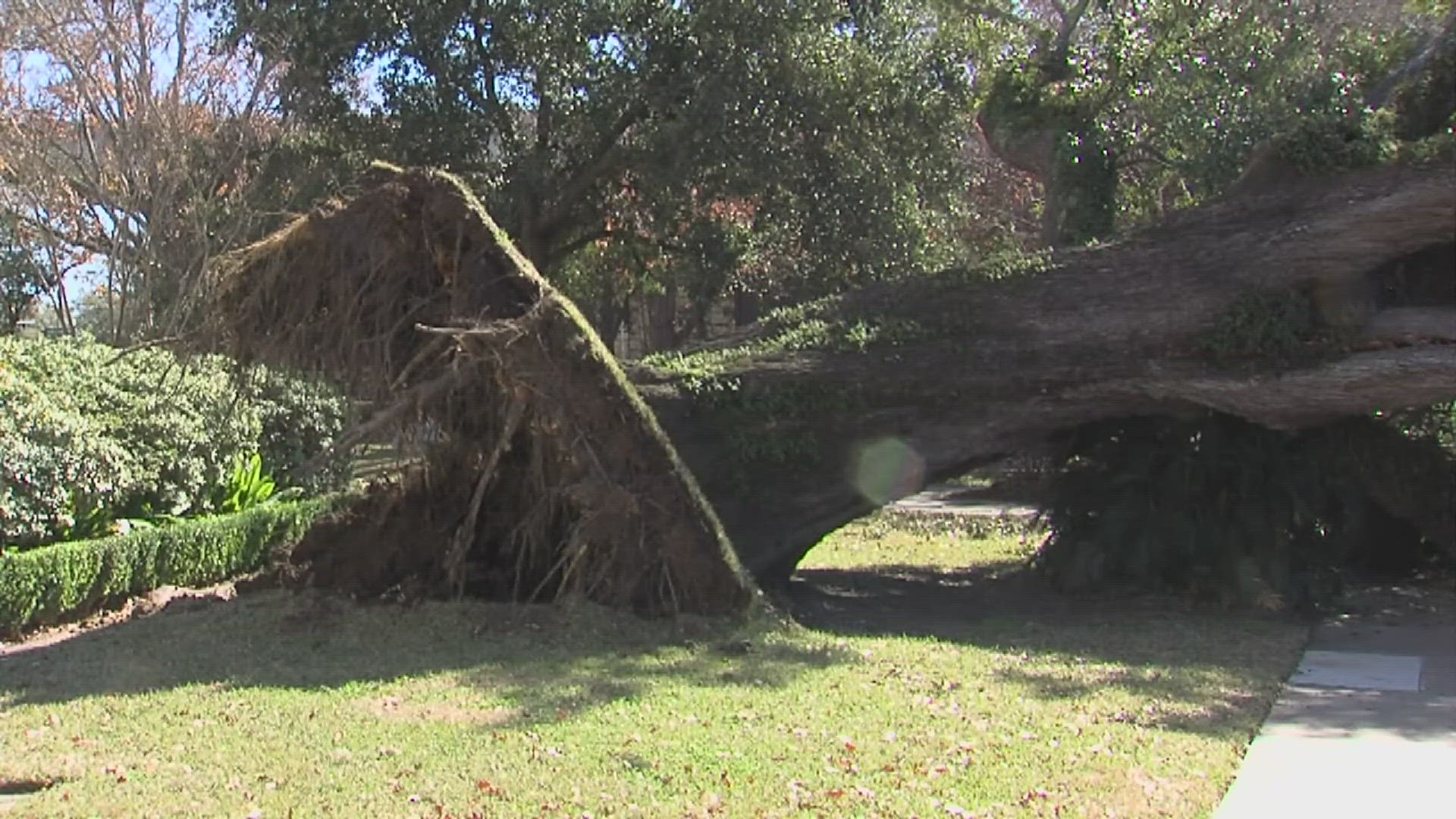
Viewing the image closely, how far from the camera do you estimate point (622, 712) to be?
7371 millimetres

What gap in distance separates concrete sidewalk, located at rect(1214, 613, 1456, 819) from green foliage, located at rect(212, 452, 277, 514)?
10252mm

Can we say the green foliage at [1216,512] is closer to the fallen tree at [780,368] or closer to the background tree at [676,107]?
the fallen tree at [780,368]

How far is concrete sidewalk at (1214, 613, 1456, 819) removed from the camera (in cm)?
610

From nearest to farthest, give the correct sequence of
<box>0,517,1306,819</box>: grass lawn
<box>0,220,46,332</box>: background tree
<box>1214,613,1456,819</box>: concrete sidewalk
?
<box>0,517,1306,819</box>: grass lawn < <box>1214,613,1456,819</box>: concrete sidewalk < <box>0,220,46,332</box>: background tree

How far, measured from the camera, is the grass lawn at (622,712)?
5.95 meters

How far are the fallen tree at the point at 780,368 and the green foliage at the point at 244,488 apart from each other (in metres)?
4.13

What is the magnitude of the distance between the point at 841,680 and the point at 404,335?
13.8 feet

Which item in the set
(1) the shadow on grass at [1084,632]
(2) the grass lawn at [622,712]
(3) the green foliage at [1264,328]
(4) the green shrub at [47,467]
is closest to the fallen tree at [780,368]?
(3) the green foliage at [1264,328]

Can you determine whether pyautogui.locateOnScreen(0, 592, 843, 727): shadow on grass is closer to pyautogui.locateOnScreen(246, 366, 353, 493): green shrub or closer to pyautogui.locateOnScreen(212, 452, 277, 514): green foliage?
pyautogui.locateOnScreen(212, 452, 277, 514): green foliage

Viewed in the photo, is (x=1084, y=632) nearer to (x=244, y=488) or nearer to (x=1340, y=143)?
(x=1340, y=143)

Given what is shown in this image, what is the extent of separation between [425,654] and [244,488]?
6846 mm

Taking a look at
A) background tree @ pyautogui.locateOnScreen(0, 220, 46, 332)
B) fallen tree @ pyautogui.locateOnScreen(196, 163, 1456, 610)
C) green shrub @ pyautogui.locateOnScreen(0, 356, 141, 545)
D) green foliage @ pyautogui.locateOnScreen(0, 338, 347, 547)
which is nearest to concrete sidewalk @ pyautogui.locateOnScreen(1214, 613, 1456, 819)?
fallen tree @ pyautogui.locateOnScreen(196, 163, 1456, 610)

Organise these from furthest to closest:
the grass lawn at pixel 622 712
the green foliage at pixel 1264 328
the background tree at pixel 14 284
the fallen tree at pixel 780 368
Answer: the background tree at pixel 14 284
the green foliage at pixel 1264 328
the fallen tree at pixel 780 368
the grass lawn at pixel 622 712

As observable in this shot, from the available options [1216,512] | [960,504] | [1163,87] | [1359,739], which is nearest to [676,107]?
[1163,87]
